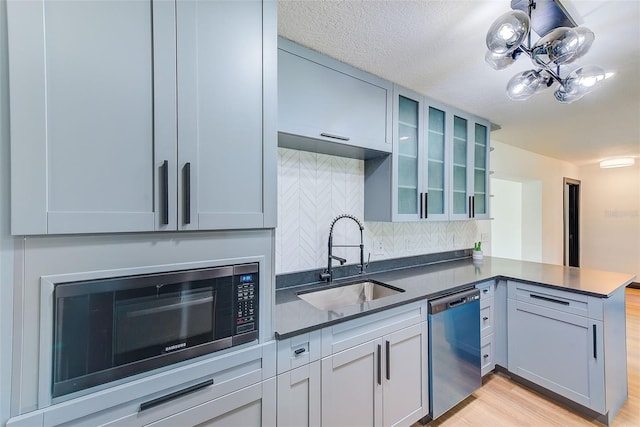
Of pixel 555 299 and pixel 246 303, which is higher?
pixel 246 303

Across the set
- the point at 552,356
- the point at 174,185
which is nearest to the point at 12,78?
the point at 174,185

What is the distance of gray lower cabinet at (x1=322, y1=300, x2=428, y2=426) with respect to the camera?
53.1 inches

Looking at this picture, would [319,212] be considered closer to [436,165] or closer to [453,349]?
[436,165]

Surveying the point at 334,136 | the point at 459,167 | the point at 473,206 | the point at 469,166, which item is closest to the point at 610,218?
the point at 473,206

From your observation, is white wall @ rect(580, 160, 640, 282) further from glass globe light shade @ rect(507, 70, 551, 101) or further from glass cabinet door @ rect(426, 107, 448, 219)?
glass globe light shade @ rect(507, 70, 551, 101)

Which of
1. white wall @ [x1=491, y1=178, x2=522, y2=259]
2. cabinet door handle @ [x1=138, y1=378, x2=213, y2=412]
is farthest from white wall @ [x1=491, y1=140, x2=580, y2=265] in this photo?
cabinet door handle @ [x1=138, y1=378, x2=213, y2=412]

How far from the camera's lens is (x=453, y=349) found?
1.86 m

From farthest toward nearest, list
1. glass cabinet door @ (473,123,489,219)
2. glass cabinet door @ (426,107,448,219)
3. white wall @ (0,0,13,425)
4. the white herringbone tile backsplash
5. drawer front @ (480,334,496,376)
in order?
glass cabinet door @ (473,123,489,219) < glass cabinet door @ (426,107,448,219) < drawer front @ (480,334,496,376) < the white herringbone tile backsplash < white wall @ (0,0,13,425)

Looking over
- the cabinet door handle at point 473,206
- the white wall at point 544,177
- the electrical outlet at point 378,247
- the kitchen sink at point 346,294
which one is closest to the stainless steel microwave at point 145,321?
the kitchen sink at point 346,294

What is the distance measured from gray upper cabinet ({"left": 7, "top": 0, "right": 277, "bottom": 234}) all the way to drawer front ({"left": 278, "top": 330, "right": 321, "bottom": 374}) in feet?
1.80

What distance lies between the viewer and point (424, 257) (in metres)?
2.69

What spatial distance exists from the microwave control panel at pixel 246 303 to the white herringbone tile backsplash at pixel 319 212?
2.30 feet

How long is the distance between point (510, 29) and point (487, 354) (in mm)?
2306

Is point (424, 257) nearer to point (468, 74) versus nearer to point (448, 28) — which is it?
point (468, 74)
